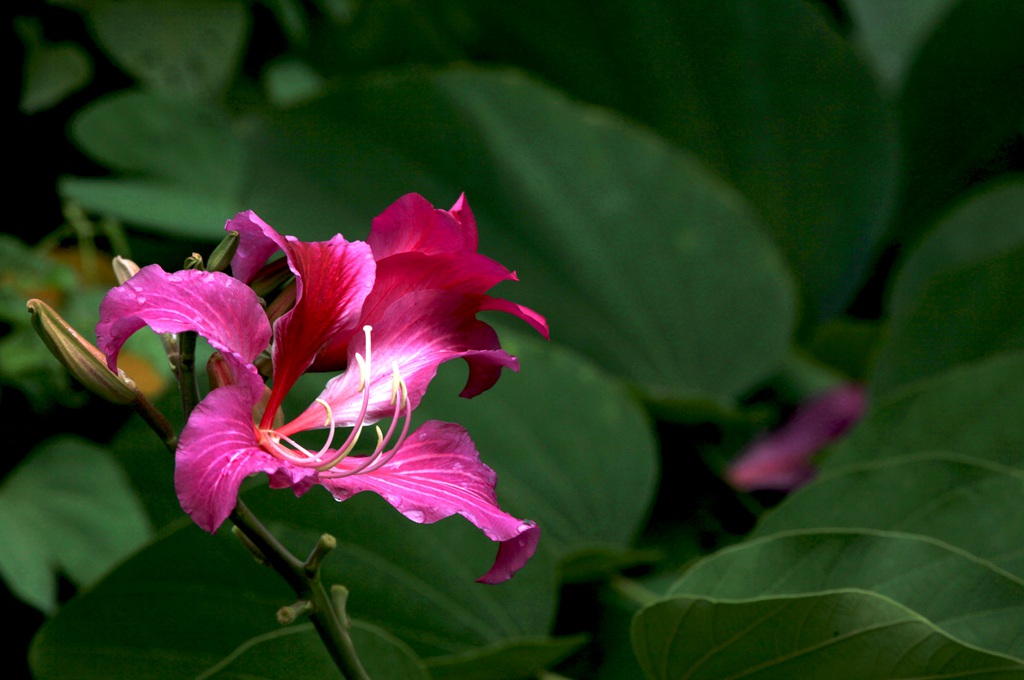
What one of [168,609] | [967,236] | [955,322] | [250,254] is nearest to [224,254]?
[250,254]

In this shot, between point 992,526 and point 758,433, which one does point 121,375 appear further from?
point 758,433

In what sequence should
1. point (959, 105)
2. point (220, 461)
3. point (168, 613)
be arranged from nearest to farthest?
point (220, 461), point (168, 613), point (959, 105)

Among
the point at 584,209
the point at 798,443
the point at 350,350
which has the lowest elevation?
the point at 798,443

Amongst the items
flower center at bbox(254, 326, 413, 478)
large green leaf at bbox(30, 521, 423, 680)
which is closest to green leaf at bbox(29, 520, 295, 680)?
large green leaf at bbox(30, 521, 423, 680)

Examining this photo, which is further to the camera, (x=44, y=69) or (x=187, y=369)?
(x=44, y=69)

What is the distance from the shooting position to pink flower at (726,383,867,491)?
511 mm

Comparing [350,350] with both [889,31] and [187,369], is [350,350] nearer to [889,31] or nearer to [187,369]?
[187,369]

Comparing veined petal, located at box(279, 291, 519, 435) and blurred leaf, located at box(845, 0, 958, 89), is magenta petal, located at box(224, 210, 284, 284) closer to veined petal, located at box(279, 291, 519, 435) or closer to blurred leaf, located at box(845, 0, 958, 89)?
veined petal, located at box(279, 291, 519, 435)

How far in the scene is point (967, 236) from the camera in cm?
56

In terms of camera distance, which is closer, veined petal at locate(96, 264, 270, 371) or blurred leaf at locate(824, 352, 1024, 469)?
veined petal at locate(96, 264, 270, 371)

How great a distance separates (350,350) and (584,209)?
0.31 metres

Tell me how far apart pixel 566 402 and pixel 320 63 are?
1.09 feet

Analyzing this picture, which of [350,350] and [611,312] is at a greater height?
[350,350]

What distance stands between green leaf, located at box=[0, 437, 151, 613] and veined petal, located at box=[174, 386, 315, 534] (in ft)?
0.87
